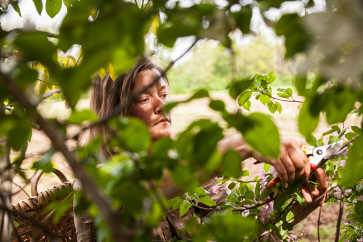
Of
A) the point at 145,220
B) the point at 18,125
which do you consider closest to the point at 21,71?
the point at 18,125

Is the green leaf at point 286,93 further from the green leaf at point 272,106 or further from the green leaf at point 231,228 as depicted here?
the green leaf at point 231,228

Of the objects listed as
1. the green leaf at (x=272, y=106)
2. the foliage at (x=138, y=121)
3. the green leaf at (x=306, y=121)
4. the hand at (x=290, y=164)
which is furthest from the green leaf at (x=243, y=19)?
the green leaf at (x=272, y=106)

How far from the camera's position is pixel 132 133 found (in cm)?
37

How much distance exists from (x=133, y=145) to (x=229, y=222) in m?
0.15

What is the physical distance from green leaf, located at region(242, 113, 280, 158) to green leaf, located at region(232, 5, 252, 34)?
0.32 feet

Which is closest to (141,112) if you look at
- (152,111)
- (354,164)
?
(152,111)

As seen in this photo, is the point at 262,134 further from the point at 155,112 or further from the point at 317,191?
the point at 155,112

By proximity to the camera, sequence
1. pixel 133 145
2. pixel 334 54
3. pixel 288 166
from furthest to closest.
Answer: pixel 288 166 < pixel 133 145 < pixel 334 54

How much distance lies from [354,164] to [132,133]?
1.09ft

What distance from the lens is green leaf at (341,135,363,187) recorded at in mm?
487

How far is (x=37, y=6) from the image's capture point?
0.69 meters

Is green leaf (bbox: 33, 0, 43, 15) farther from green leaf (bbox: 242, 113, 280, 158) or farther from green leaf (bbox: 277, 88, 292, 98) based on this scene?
green leaf (bbox: 277, 88, 292, 98)

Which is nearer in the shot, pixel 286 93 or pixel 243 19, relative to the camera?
pixel 243 19

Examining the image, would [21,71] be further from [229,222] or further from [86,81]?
[229,222]
